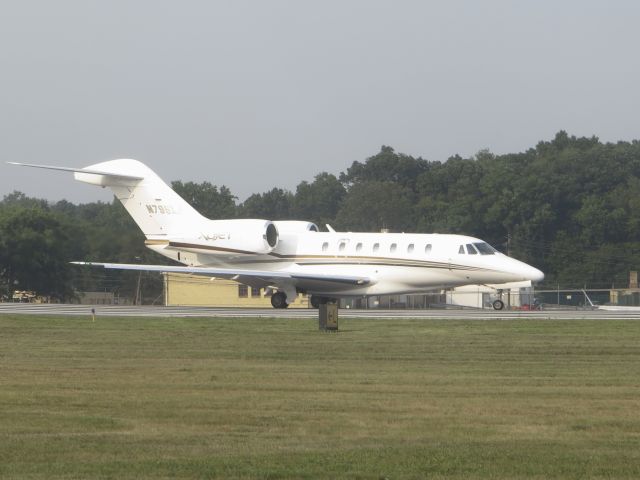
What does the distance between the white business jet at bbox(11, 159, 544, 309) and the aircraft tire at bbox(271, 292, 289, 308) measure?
37 mm

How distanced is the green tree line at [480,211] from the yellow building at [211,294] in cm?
445

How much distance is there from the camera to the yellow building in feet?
→ 176

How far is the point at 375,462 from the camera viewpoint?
9.88 meters

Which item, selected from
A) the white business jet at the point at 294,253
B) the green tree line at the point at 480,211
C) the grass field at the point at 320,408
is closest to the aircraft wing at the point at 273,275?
the white business jet at the point at 294,253

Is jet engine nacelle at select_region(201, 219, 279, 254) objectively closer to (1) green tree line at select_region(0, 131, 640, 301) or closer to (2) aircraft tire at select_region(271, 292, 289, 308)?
(2) aircraft tire at select_region(271, 292, 289, 308)

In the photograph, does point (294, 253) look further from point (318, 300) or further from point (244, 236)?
point (318, 300)

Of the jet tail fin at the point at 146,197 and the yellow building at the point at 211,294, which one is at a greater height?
the jet tail fin at the point at 146,197

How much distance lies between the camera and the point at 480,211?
273 ft

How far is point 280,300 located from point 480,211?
140ft

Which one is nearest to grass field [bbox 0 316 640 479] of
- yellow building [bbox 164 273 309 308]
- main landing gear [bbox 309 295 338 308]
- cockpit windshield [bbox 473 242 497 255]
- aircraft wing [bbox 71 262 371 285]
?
cockpit windshield [bbox 473 242 497 255]

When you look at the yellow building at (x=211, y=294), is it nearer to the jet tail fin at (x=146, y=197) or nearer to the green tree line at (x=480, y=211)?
the green tree line at (x=480, y=211)

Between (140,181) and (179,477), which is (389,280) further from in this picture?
(179,477)

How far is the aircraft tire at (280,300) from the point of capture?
140 ft

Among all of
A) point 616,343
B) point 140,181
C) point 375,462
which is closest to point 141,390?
point 375,462
